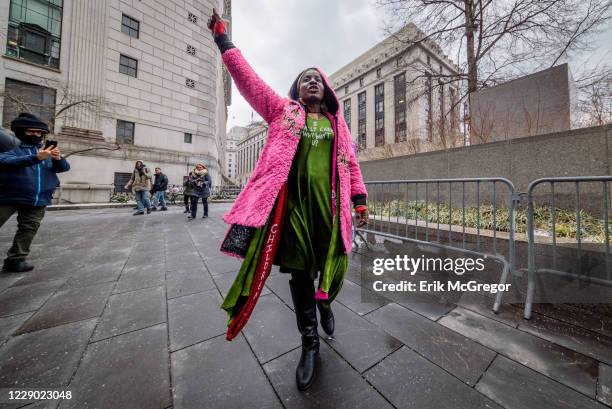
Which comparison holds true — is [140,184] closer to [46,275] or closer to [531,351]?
[46,275]

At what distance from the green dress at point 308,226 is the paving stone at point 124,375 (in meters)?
0.55

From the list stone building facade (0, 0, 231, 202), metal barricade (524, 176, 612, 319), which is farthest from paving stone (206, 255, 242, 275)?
stone building facade (0, 0, 231, 202)

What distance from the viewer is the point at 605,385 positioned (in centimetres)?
136

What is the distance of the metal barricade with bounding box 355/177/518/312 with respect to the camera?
Answer: 2615 millimetres

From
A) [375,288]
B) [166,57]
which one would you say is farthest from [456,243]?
[166,57]

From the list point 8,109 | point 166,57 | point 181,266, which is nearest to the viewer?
point 181,266

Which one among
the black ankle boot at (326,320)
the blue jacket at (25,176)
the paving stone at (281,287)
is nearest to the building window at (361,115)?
the paving stone at (281,287)

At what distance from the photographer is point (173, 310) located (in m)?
2.19

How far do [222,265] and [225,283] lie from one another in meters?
0.69

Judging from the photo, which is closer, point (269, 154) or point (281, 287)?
point (269, 154)

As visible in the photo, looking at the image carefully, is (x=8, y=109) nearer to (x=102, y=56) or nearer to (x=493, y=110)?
(x=102, y=56)

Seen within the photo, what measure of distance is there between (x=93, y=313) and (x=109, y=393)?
3.90ft

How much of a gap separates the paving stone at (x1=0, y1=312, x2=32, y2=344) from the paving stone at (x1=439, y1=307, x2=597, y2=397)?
3.50 metres

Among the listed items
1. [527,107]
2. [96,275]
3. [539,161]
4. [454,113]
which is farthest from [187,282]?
[454,113]
